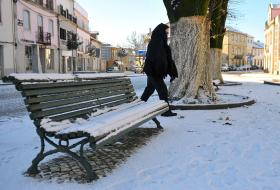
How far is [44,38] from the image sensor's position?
39188mm

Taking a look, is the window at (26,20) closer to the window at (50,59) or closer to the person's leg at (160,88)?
the window at (50,59)

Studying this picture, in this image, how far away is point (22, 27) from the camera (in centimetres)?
3394

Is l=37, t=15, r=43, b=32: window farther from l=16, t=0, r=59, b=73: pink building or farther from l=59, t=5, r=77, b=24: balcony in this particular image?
l=59, t=5, r=77, b=24: balcony

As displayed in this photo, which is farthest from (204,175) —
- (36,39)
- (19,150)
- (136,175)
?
(36,39)

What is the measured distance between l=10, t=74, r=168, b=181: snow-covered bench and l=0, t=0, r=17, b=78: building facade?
25.2 m

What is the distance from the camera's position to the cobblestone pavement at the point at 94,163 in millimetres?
4316

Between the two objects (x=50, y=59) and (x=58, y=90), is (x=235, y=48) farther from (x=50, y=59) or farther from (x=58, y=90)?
(x=58, y=90)

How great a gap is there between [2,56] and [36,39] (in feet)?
25.7

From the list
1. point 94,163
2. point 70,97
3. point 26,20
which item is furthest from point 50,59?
point 94,163

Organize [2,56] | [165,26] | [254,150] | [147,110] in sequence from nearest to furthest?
[254,150] < [147,110] < [165,26] < [2,56]

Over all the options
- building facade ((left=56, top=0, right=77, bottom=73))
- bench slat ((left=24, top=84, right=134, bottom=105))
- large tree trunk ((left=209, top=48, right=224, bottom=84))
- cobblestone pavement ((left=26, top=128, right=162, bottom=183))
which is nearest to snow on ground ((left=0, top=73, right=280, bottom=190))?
cobblestone pavement ((left=26, top=128, right=162, bottom=183))

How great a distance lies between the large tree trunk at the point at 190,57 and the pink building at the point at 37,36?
24.0 metres

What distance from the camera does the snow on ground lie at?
13.4 ft

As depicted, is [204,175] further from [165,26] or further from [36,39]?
[36,39]
